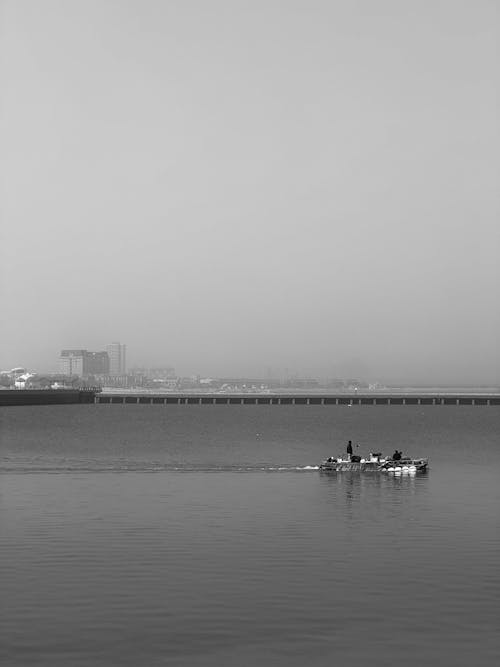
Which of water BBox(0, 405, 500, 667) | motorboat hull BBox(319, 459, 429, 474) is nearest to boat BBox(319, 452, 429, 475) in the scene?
motorboat hull BBox(319, 459, 429, 474)

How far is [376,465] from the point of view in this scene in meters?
64.6

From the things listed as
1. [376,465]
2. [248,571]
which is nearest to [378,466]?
[376,465]

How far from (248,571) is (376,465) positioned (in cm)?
3700

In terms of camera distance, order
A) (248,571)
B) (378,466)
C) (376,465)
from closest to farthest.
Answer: (248,571)
(378,466)
(376,465)

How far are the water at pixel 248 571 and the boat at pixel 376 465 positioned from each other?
321 centimetres

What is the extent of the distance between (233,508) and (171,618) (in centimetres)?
2122

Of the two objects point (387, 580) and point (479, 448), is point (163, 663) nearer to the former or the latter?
point (387, 580)

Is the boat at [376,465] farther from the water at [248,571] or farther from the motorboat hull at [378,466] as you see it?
the water at [248,571]

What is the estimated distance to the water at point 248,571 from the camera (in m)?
20.7

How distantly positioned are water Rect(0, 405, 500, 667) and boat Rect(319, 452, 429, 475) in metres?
3.21

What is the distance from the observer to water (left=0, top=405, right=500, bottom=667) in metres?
20.7

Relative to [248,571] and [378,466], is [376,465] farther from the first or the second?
[248,571]

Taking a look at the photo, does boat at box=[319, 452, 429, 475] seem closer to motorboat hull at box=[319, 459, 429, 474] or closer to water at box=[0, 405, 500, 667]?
motorboat hull at box=[319, 459, 429, 474]

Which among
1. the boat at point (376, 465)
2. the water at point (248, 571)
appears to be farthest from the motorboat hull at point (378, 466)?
the water at point (248, 571)
